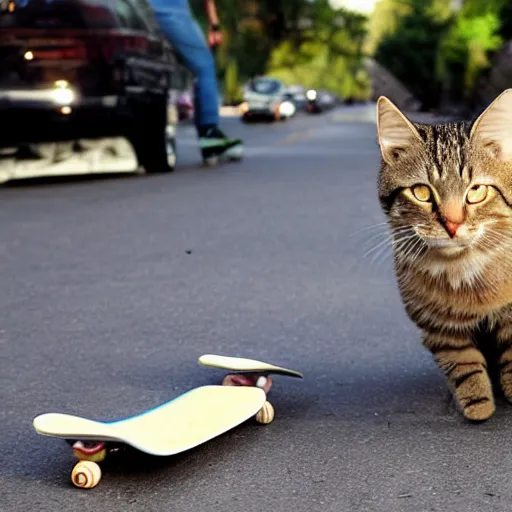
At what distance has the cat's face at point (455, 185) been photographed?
340 cm

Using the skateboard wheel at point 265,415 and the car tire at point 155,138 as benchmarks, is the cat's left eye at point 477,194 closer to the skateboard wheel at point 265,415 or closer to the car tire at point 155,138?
the skateboard wheel at point 265,415

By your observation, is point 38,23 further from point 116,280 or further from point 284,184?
point 116,280

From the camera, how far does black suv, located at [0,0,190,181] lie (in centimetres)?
1034

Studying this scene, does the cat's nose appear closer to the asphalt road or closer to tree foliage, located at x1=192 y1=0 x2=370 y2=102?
the asphalt road

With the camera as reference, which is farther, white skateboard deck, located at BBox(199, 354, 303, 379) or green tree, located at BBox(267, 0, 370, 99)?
green tree, located at BBox(267, 0, 370, 99)

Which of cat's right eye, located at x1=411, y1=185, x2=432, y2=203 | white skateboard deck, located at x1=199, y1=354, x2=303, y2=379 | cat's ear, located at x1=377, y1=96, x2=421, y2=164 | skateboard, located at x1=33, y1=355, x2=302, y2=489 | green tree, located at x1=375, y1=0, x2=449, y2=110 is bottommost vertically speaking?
green tree, located at x1=375, y1=0, x2=449, y2=110

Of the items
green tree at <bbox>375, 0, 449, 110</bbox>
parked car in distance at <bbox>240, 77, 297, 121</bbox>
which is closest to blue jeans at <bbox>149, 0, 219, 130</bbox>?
parked car in distance at <bbox>240, 77, 297, 121</bbox>

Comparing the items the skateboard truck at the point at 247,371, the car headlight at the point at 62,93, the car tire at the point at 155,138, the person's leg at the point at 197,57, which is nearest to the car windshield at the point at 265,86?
the person's leg at the point at 197,57

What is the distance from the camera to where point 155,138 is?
11.9m

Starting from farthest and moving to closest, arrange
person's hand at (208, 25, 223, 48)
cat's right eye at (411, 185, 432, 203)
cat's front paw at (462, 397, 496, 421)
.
→ person's hand at (208, 25, 223, 48) < cat's front paw at (462, 397, 496, 421) < cat's right eye at (411, 185, 432, 203)

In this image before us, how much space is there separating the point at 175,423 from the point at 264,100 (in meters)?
32.9

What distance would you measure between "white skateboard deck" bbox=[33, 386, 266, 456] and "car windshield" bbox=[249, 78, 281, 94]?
110 ft

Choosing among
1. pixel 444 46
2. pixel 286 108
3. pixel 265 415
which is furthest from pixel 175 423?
pixel 286 108

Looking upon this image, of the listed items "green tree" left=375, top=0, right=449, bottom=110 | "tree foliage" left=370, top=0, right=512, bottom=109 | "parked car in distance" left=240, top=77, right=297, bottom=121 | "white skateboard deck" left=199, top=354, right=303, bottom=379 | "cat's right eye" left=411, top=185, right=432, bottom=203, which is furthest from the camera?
"green tree" left=375, top=0, right=449, bottom=110
